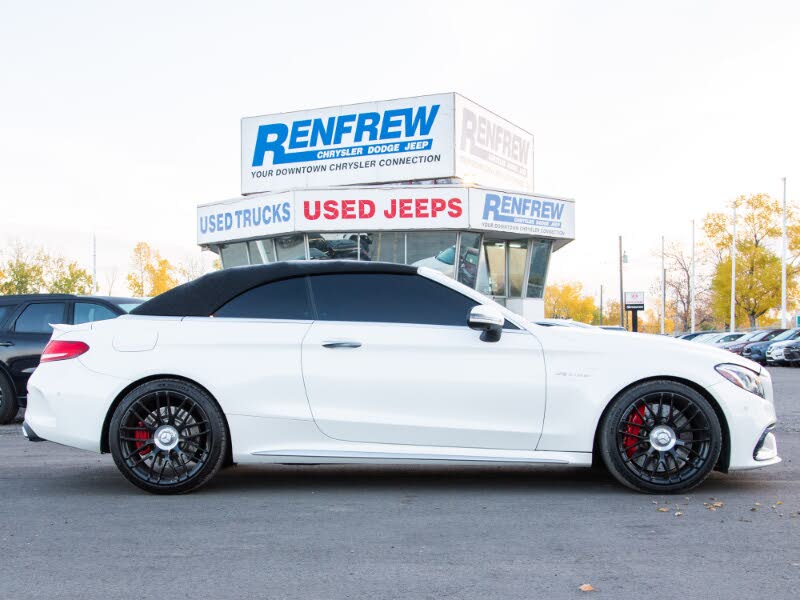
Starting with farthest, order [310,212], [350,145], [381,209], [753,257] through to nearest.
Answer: [753,257]
[350,145]
[310,212]
[381,209]

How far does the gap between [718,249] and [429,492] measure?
68976 millimetres

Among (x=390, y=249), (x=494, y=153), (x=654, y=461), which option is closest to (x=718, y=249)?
(x=494, y=153)

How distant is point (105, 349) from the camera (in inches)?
234

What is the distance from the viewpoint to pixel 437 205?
3550cm

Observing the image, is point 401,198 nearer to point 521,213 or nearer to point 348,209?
point 348,209

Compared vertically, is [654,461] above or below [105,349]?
below

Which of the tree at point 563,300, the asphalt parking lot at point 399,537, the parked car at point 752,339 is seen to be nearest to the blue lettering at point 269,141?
the parked car at point 752,339

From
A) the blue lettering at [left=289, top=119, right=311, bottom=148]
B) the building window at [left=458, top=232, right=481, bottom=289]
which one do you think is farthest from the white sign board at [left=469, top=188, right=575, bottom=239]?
the blue lettering at [left=289, top=119, right=311, bottom=148]

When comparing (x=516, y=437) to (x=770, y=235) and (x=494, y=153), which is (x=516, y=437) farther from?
(x=770, y=235)

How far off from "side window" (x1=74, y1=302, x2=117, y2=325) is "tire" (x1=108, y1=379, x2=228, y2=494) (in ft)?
18.1

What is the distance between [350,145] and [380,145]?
138cm

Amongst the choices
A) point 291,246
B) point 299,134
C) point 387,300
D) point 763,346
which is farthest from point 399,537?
point 299,134

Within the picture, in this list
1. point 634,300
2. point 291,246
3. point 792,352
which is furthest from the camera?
point 291,246

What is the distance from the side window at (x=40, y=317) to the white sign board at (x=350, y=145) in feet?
86.3
